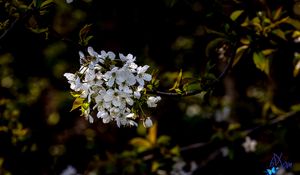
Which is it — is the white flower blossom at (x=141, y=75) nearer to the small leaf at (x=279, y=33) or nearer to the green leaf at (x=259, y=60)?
the green leaf at (x=259, y=60)

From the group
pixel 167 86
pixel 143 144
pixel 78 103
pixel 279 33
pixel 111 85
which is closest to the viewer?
pixel 111 85

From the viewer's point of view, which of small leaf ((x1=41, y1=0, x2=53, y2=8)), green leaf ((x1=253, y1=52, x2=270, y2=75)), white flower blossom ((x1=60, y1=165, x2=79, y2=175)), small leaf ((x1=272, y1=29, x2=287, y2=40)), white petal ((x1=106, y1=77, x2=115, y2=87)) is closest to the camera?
white petal ((x1=106, y1=77, x2=115, y2=87))

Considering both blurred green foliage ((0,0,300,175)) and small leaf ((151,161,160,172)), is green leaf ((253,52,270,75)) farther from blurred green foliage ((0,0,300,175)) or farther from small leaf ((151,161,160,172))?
small leaf ((151,161,160,172))

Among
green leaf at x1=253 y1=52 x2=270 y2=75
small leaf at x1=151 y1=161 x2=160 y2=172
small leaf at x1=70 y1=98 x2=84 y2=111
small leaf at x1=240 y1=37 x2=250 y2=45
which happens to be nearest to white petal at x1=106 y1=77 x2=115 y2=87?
small leaf at x1=70 y1=98 x2=84 y2=111

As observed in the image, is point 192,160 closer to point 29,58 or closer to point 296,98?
point 296,98

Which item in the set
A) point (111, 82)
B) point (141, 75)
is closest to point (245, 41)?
point (141, 75)

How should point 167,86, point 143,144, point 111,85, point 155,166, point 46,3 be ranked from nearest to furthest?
point 111,85
point 46,3
point 155,166
point 143,144
point 167,86

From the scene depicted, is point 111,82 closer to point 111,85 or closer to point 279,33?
point 111,85
